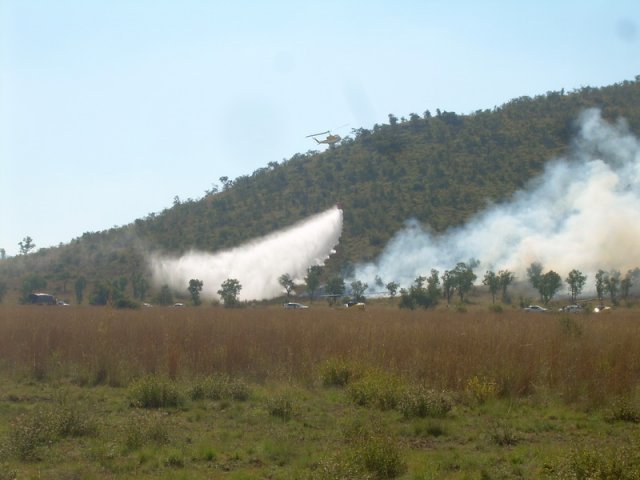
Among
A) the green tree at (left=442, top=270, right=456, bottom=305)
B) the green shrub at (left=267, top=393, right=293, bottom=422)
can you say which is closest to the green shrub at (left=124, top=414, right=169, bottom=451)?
the green shrub at (left=267, top=393, right=293, bottom=422)

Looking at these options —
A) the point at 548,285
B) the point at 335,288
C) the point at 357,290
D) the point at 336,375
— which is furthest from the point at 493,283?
the point at 336,375

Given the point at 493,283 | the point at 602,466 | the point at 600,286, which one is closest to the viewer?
the point at 602,466

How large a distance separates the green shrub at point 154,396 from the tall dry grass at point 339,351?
1969 millimetres

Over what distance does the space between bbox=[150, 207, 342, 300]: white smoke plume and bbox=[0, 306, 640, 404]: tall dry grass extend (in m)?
39.5

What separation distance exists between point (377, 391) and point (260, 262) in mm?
53406

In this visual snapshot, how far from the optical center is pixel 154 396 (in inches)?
549

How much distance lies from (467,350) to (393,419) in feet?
15.4

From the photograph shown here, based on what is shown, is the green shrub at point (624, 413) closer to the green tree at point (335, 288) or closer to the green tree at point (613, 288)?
the green tree at point (613, 288)

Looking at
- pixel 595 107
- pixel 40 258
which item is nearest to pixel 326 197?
pixel 40 258

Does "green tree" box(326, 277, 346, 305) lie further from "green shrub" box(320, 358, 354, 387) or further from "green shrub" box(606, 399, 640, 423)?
"green shrub" box(606, 399, 640, 423)

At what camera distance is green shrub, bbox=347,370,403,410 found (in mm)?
13297

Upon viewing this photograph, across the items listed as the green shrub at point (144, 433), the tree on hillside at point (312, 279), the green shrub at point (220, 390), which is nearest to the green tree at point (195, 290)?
the tree on hillside at point (312, 279)

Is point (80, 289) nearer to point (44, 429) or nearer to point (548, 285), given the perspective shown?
point (548, 285)

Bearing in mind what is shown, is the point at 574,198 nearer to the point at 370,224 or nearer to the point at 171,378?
the point at 370,224
